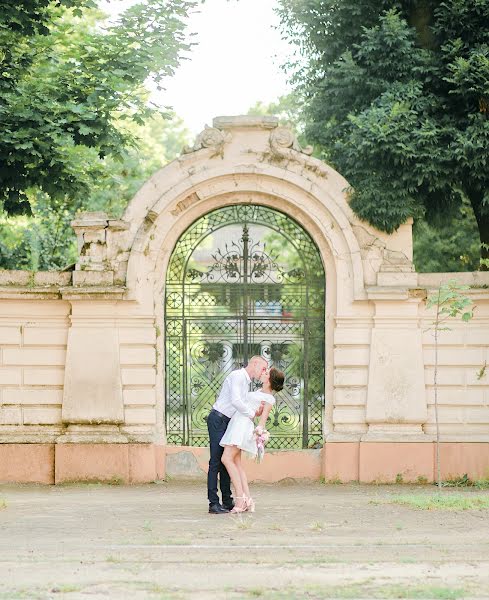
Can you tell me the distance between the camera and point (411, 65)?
16766mm

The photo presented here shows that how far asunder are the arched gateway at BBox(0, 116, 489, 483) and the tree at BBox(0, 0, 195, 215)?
1.35 m

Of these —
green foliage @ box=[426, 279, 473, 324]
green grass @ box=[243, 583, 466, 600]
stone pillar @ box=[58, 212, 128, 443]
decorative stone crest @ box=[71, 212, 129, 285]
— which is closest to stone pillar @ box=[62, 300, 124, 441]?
stone pillar @ box=[58, 212, 128, 443]

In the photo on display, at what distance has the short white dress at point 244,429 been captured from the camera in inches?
488

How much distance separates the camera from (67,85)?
1700 centimetres

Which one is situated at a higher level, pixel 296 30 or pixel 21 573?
pixel 296 30

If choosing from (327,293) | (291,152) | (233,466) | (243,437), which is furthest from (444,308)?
(233,466)

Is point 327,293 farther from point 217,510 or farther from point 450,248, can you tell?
point 450,248

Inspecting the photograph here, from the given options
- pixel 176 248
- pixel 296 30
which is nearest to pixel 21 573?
pixel 176 248

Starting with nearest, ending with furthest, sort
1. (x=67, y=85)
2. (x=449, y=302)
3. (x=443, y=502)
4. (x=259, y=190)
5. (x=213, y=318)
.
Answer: (x=443, y=502)
(x=449, y=302)
(x=259, y=190)
(x=213, y=318)
(x=67, y=85)

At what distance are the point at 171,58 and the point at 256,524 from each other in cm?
788

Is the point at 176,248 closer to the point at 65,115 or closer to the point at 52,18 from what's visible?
the point at 65,115

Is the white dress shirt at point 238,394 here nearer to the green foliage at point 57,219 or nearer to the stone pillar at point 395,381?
the stone pillar at point 395,381

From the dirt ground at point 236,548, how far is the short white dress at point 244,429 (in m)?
0.73

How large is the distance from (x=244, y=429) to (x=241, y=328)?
3962 mm
